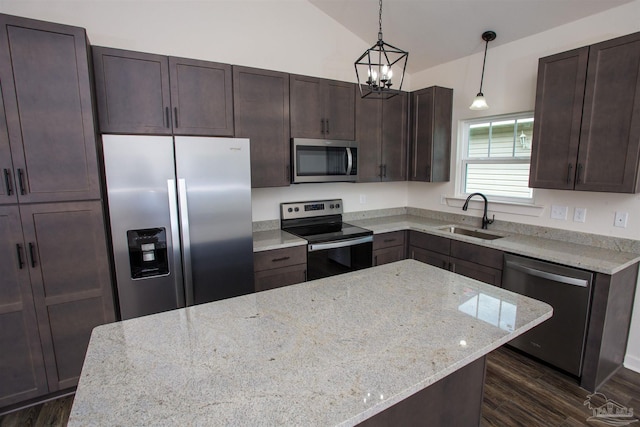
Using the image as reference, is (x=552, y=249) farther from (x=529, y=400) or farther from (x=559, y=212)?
(x=529, y=400)

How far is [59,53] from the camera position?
1.87 m

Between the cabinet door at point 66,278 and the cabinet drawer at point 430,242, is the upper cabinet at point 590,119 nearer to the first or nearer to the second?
the cabinet drawer at point 430,242

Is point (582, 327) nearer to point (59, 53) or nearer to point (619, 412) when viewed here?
point (619, 412)

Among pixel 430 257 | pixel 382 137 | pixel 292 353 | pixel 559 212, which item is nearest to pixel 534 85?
pixel 559 212

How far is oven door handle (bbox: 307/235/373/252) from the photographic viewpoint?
110 inches

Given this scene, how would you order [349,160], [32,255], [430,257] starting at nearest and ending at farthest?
1. [32,255]
2. [349,160]
3. [430,257]

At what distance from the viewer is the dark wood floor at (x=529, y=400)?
1.97 metres

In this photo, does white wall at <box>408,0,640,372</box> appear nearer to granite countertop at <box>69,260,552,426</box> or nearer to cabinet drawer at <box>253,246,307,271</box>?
granite countertop at <box>69,260,552,426</box>

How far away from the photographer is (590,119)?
2.25m

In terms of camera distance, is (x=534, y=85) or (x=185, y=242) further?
(x=534, y=85)

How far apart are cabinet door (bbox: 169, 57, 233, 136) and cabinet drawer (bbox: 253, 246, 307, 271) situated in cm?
103

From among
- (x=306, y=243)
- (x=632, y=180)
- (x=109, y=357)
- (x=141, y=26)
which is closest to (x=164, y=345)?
(x=109, y=357)

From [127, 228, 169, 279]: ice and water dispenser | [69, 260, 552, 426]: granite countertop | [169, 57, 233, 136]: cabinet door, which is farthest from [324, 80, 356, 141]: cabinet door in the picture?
[69, 260, 552, 426]: granite countertop

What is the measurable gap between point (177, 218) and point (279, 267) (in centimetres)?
91
